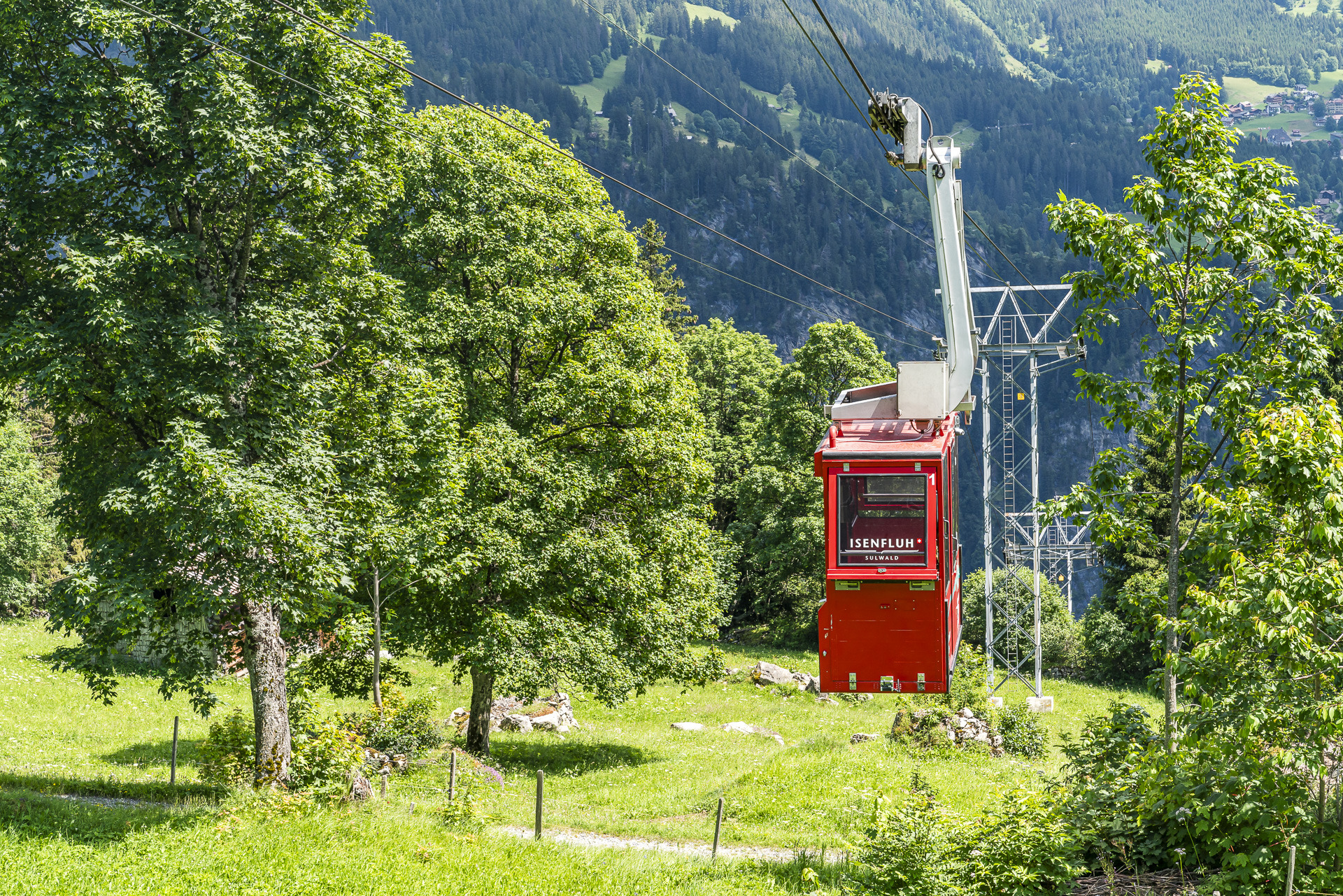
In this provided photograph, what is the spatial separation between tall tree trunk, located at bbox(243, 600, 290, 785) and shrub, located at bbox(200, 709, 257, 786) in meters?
0.47

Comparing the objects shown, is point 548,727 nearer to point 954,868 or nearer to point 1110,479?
point 954,868

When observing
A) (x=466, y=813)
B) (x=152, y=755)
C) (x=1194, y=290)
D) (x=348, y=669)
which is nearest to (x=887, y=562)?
(x=1194, y=290)

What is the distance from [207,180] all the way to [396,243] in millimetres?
9851

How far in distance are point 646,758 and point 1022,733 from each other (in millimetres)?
10648

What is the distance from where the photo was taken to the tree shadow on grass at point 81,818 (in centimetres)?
1397

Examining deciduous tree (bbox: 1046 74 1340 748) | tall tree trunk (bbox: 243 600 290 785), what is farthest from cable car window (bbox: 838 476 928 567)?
tall tree trunk (bbox: 243 600 290 785)

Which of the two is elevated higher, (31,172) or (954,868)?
(31,172)

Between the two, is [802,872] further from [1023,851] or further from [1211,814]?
[1211,814]

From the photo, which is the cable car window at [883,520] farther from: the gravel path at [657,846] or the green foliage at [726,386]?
the green foliage at [726,386]

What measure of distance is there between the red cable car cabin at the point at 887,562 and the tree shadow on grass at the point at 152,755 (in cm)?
1557

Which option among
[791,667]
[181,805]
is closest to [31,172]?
[181,805]

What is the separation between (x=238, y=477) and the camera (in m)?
14.7

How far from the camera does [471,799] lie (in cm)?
1694

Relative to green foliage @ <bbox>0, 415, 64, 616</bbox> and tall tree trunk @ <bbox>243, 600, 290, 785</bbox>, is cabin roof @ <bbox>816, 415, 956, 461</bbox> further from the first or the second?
green foliage @ <bbox>0, 415, 64, 616</bbox>
